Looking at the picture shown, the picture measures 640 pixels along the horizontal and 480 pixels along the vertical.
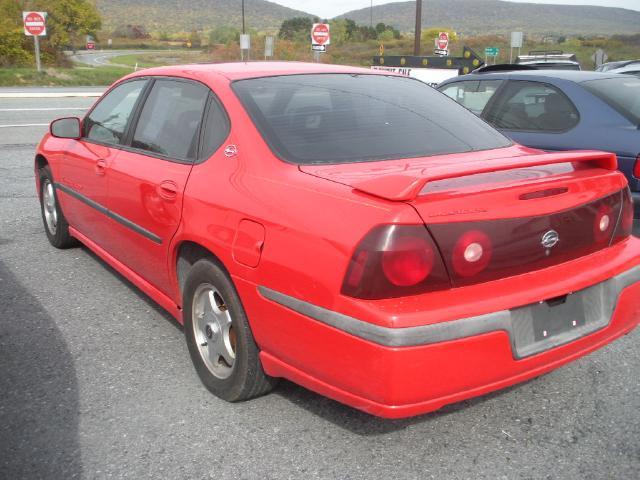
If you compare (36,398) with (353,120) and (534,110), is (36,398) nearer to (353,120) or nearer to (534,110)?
(353,120)

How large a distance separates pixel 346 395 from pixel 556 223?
1017 mm

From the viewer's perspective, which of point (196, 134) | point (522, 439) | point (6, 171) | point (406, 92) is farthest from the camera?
point (6, 171)

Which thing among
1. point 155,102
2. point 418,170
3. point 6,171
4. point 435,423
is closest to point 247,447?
point 435,423

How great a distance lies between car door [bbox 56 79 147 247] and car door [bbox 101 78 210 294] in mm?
166

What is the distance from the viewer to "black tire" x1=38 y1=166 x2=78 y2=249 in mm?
5141

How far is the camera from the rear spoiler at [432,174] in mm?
2250

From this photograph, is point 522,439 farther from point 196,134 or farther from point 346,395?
point 196,134

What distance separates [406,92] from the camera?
3.60 m

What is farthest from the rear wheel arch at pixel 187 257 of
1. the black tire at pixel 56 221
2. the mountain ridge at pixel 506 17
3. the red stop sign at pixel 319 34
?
the mountain ridge at pixel 506 17

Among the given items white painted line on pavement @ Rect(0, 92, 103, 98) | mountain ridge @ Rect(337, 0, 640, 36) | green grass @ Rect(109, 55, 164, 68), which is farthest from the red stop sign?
mountain ridge @ Rect(337, 0, 640, 36)

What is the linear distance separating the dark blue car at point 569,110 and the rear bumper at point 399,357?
3103 mm

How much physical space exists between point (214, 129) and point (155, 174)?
1.47ft

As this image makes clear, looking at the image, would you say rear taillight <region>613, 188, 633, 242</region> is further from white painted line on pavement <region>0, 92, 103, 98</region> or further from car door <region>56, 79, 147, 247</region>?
white painted line on pavement <region>0, 92, 103, 98</region>

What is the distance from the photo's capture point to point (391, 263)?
2.23m
